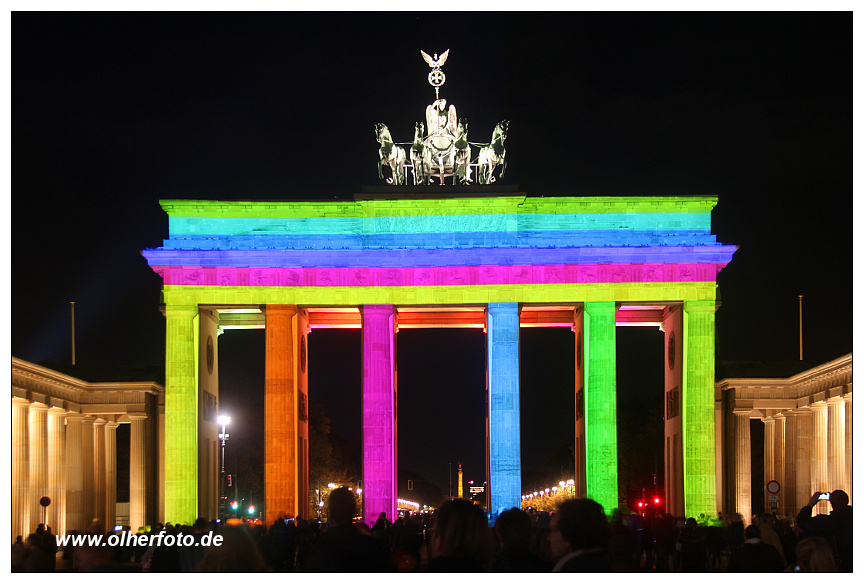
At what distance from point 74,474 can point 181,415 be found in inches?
370

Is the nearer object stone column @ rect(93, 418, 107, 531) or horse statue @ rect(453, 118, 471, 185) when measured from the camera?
horse statue @ rect(453, 118, 471, 185)

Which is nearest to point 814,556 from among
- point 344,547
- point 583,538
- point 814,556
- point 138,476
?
point 814,556

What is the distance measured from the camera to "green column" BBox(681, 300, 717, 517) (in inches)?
2475

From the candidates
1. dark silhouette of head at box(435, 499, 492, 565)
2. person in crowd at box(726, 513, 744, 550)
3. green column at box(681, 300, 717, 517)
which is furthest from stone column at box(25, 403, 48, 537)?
dark silhouette of head at box(435, 499, 492, 565)

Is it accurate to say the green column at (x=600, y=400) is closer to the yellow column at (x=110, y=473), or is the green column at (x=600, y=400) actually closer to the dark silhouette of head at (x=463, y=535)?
the yellow column at (x=110, y=473)

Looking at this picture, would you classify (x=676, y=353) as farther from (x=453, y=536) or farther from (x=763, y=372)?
(x=453, y=536)

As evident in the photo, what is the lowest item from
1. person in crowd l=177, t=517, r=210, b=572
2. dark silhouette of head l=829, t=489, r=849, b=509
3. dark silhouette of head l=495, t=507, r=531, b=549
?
person in crowd l=177, t=517, r=210, b=572

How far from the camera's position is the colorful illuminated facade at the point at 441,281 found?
64.1 m

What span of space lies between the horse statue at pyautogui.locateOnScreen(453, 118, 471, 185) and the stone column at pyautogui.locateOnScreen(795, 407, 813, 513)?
2258 cm

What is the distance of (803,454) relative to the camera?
2751 inches

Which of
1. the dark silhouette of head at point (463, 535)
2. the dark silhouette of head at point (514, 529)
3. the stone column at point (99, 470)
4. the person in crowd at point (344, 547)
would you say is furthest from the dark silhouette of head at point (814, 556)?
the stone column at point (99, 470)

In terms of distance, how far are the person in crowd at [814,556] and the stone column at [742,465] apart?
58.9 meters

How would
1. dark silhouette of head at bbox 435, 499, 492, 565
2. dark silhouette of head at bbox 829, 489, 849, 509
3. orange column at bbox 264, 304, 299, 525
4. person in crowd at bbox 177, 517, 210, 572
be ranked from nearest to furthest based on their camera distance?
1. dark silhouette of head at bbox 435, 499, 492, 565
2. person in crowd at bbox 177, 517, 210, 572
3. dark silhouette of head at bbox 829, 489, 849, 509
4. orange column at bbox 264, 304, 299, 525

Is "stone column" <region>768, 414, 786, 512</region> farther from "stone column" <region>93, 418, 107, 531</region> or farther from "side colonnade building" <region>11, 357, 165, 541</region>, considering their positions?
"stone column" <region>93, 418, 107, 531</region>
